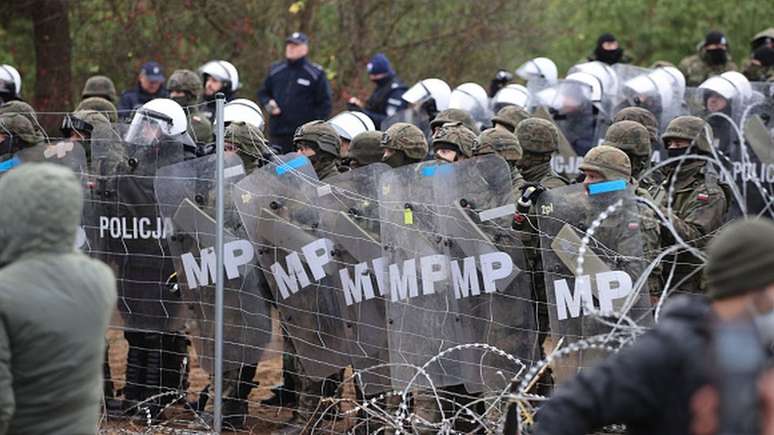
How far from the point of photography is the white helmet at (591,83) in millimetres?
13164

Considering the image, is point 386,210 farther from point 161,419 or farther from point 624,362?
point 624,362

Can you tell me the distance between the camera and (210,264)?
8.50m

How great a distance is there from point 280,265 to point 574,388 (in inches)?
172

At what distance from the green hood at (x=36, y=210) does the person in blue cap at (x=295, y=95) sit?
390 inches

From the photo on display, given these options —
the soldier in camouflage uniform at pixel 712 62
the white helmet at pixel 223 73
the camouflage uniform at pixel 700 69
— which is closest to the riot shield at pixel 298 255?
the white helmet at pixel 223 73

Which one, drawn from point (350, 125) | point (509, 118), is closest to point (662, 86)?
point (509, 118)

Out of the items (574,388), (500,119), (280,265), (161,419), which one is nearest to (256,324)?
(280,265)

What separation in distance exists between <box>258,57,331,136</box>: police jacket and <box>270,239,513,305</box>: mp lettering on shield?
657cm

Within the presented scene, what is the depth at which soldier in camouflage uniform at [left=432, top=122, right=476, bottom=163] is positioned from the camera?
29.1 ft

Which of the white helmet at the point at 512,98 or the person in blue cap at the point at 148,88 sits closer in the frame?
the white helmet at the point at 512,98

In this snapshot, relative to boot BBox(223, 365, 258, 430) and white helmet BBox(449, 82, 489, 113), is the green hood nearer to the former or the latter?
boot BBox(223, 365, 258, 430)

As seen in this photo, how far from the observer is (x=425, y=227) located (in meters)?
7.83

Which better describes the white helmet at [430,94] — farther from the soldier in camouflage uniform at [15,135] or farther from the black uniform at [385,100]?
the soldier in camouflage uniform at [15,135]

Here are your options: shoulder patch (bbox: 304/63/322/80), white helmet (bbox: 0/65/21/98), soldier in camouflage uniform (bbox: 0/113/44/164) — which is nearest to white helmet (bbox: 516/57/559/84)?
shoulder patch (bbox: 304/63/322/80)
